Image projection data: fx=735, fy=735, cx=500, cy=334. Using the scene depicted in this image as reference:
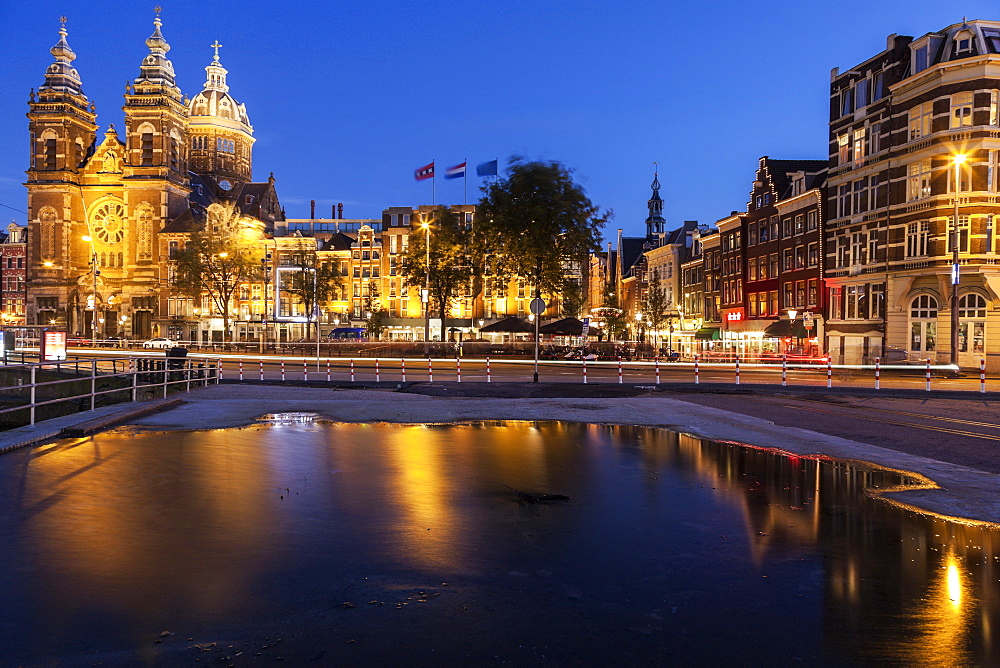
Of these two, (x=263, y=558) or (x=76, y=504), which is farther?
(x=76, y=504)

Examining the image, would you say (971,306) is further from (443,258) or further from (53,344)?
(53,344)

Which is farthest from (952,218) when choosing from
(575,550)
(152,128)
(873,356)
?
(152,128)

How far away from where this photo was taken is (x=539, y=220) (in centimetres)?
4172

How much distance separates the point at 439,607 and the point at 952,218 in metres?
43.9

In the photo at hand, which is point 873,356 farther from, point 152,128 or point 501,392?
point 152,128

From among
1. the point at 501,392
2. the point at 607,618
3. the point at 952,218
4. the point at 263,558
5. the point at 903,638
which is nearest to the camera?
the point at 903,638

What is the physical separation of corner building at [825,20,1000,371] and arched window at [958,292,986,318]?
0.18 feet

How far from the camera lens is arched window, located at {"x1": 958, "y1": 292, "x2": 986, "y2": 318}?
133 ft

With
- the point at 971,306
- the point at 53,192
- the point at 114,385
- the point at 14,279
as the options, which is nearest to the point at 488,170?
the point at 114,385

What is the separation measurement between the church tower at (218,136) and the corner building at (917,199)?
97.3m

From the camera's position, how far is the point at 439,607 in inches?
196

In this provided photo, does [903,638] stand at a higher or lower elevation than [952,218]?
lower

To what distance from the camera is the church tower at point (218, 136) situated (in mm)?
119312

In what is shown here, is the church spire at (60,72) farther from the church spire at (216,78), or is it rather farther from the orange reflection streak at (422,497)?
the orange reflection streak at (422,497)
